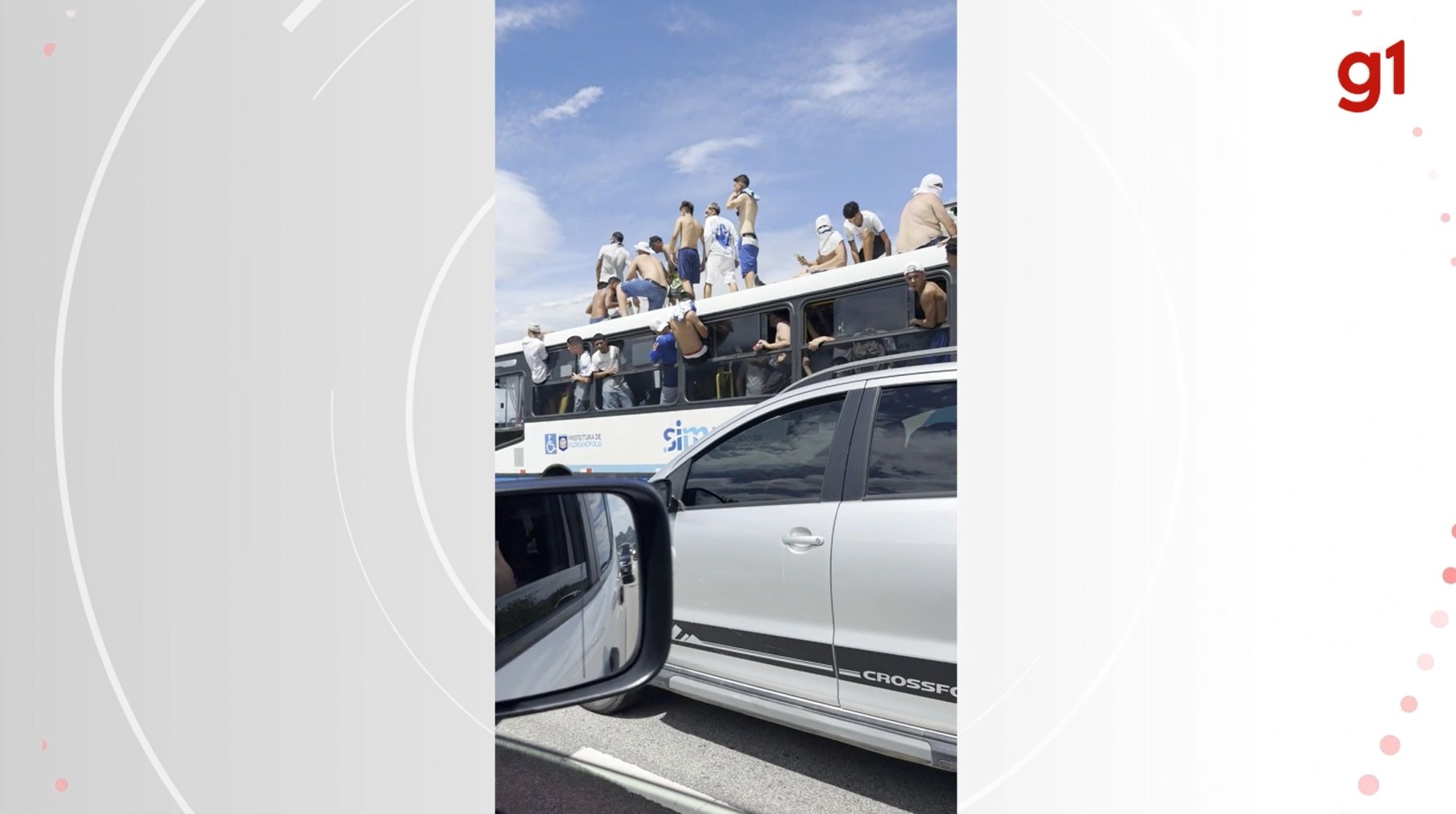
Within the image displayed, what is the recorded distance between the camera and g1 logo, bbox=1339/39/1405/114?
3.90ft

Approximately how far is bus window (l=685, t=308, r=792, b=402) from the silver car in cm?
408

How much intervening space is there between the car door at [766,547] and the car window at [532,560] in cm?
176

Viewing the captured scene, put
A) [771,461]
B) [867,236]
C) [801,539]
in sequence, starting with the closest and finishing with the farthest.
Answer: [801,539] → [771,461] → [867,236]

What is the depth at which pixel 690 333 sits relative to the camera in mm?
8523

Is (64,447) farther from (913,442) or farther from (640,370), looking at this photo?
(640,370)

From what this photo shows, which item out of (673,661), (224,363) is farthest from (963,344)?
(673,661)

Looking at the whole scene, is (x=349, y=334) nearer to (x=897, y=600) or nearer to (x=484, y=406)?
(x=484, y=406)

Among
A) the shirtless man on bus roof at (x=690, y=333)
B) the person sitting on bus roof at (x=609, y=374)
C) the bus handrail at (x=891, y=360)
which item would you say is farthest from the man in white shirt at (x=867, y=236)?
the bus handrail at (x=891, y=360)

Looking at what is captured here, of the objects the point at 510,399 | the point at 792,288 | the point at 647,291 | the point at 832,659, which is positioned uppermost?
the point at 647,291

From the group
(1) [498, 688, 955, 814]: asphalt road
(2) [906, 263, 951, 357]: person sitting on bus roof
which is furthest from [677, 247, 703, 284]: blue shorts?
(1) [498, 688, 955, 814]: asphalt road

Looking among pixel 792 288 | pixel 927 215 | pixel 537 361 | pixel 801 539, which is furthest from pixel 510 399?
pixel 801 539

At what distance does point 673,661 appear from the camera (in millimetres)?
3803

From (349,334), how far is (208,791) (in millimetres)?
513

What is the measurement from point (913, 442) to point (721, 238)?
6404 mm
